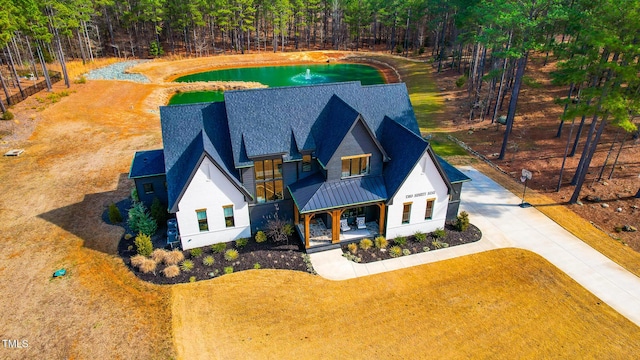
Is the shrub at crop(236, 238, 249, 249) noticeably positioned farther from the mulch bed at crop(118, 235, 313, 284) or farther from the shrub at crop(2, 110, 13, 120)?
the shrub at crop(2, 110, 13, 120)

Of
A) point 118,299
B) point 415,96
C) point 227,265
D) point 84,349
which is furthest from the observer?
point 415,96

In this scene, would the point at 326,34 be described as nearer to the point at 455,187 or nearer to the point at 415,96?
the point at 415,96

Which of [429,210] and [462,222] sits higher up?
[429,210]

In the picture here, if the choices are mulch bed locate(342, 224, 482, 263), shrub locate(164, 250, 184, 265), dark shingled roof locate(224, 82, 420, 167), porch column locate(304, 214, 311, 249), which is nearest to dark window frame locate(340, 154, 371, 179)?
dark shingled roof locate(224, 82, 420, 167)

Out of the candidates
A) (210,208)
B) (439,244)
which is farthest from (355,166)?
(210,208)

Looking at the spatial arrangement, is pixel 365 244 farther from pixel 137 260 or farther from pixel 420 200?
pixel 137 260

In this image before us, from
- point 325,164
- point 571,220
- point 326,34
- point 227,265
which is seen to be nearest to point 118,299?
point 227,265

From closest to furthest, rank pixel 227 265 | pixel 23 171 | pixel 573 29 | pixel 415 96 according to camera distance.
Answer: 1. pixel 227 265
2. pixel 573 29
3. pixel 23 171
4. pixel 415 96
